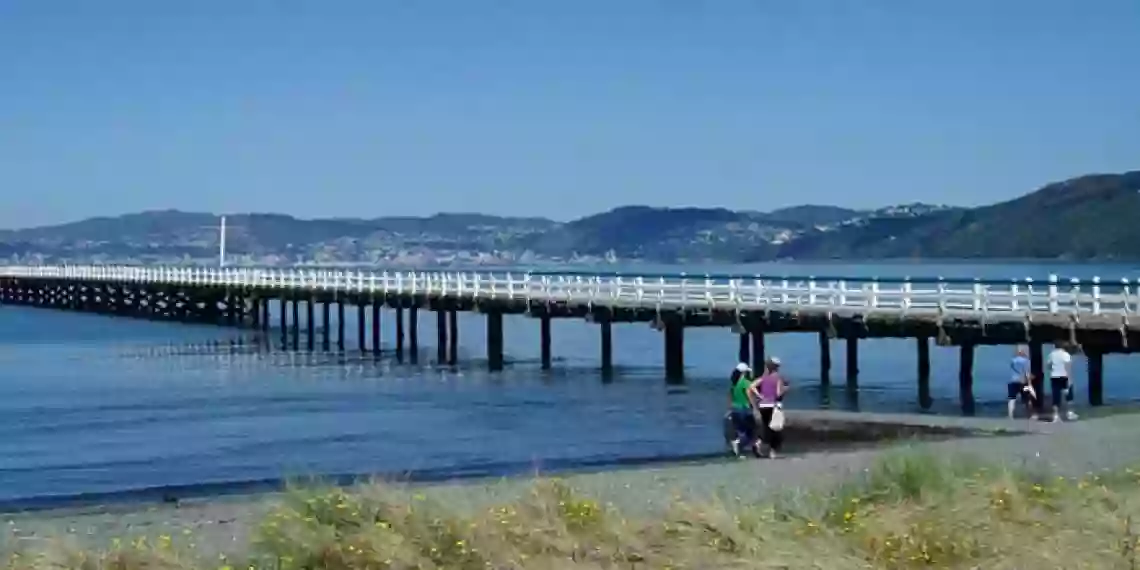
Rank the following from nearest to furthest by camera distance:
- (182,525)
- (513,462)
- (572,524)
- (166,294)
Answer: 1. (572,524)
2. (182,525)
3. (513,462)
4. (166,294)

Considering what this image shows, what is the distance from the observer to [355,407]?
40.1m

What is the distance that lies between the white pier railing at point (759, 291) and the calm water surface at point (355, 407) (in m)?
2.33

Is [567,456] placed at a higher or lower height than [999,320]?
lower

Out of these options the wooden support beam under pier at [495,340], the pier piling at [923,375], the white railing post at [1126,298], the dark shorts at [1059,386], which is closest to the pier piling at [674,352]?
the wooden support beam under pier at [495,340]

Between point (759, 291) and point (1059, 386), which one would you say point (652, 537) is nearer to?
point (1059, 386)

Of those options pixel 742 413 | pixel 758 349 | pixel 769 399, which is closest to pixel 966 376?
pixel 758 349

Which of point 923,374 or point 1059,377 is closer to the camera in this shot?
point 1059,377

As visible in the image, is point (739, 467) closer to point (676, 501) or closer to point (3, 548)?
point (676, 501)

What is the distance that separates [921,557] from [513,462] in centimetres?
1661

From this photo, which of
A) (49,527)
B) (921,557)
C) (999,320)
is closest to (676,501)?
(921,557)

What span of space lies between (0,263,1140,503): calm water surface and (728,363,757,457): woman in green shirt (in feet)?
11.0

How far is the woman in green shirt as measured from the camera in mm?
22859

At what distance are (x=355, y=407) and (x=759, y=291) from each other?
33.4 ft

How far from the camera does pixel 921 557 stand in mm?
12008
